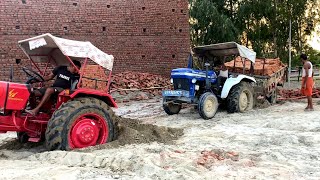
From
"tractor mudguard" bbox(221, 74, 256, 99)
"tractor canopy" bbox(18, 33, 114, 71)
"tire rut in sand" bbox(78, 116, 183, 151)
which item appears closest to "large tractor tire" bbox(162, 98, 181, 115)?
"tractor mudguard" bbox(221, 74, 256, 99)

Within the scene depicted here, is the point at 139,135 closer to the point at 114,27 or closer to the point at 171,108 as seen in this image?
the point at 171,108

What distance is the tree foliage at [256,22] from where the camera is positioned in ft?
74.7

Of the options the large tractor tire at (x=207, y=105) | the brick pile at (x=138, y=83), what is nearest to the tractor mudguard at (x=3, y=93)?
the large tractor tire at (x=207, y=105)

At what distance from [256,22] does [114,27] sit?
37.1 ft

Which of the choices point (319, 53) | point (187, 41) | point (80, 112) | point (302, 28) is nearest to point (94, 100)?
point (80, 112)

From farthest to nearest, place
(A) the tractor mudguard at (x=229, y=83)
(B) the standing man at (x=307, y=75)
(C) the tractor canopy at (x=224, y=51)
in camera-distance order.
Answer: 1. (C) the tractor canopy at (x=224, y=51)
2. (B) the standing man at (x=307, y=75)
3. (A) the tractor mudguard at (x=229, y=83)

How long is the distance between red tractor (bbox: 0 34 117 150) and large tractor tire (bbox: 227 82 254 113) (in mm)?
4725

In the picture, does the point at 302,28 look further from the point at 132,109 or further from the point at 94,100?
the point at 94,100

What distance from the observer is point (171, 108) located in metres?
11.3

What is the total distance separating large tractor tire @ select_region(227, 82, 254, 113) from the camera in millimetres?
10930

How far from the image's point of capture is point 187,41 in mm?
18062

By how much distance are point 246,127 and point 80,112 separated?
3.98 metres

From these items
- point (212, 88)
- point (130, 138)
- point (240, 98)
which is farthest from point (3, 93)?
point (240, 98)

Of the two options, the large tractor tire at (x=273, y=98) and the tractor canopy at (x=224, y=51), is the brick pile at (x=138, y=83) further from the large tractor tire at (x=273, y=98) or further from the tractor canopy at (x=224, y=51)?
the large tractor tire at (x=273, y=98)
